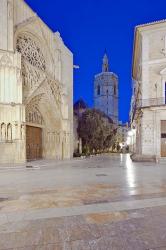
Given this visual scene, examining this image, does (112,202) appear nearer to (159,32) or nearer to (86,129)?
(159,32)

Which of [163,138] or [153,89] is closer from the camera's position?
[163,138]

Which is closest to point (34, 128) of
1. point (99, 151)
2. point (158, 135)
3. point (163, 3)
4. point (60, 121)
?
point (60, 121)

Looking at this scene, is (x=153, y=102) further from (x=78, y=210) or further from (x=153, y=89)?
(x=78, y=210)

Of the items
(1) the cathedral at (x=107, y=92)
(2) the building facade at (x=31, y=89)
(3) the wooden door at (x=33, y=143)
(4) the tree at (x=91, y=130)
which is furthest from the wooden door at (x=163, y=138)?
(1) the cathedral at (x=107, y=92)

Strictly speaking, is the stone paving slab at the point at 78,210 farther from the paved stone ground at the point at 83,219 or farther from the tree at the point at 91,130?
the tree at the point at 91,130

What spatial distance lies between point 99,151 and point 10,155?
820 inches

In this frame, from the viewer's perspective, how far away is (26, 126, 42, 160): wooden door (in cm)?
2108

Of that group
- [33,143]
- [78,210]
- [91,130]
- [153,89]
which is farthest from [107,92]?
[78,210]

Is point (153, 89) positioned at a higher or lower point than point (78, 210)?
higher

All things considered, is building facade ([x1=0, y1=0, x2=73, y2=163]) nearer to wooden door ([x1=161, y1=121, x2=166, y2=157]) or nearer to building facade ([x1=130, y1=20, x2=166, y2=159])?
building facade ([x1=130, y1=20, x2=166, y2=159])

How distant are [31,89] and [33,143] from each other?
4881 mm

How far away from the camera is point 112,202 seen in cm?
589

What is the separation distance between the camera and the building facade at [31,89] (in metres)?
17.1

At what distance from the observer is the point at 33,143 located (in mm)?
21969
